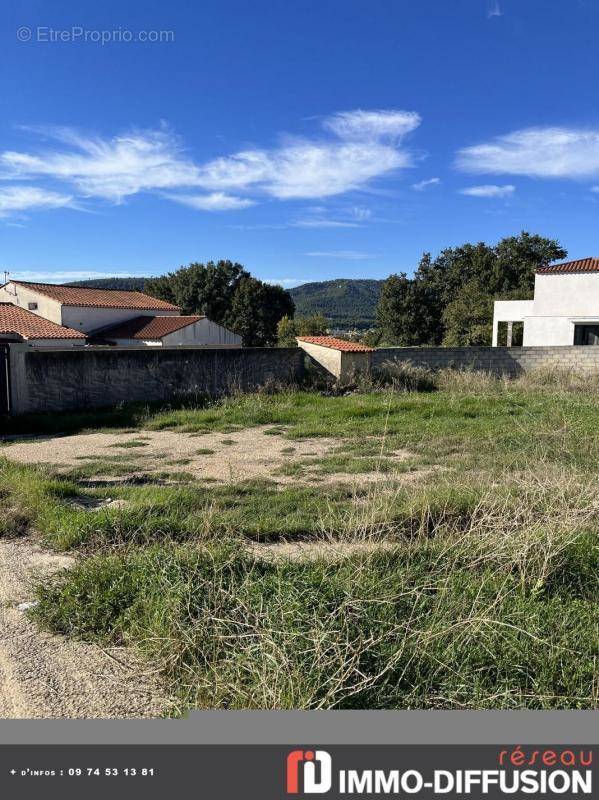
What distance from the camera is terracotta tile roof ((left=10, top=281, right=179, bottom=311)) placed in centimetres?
3572

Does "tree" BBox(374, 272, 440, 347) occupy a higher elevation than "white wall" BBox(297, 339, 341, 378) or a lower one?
higher

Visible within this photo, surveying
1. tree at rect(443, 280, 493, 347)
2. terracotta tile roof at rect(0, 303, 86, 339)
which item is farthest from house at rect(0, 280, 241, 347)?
tree at rect(443, 280, 493, 347)

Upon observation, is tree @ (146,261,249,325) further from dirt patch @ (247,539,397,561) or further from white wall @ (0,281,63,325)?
dirt patch @ (247,539,397,561)

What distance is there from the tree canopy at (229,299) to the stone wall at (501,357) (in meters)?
35.4

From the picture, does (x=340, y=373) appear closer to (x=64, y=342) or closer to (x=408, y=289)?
(x=64, y=342)

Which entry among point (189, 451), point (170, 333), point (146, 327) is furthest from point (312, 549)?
point (146, 327)

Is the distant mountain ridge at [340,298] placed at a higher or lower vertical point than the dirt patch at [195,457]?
higher

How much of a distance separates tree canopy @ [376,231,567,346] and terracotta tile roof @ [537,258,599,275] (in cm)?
1639

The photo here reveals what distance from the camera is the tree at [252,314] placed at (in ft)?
178

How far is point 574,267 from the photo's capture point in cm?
2648

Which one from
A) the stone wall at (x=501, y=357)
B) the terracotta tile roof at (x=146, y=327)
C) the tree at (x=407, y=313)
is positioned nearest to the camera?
the stone wall at (x=501, y=357)

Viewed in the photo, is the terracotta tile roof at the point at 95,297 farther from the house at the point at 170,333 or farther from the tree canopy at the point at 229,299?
the tree canopy at the point at 229,299

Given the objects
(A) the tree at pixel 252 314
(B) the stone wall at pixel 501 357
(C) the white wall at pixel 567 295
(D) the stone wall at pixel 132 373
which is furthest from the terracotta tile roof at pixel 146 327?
(D) the stone wall at pixel 132 373

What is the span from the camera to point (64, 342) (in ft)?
95.7
